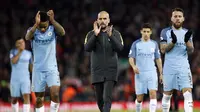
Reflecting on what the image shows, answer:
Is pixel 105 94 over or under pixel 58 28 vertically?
under

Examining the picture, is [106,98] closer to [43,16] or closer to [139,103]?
[43,16]

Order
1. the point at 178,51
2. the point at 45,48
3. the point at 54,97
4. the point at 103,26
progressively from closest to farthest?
the point at 103,26 < the point at 54,97 < the point at 45,48 < the point at 178,51

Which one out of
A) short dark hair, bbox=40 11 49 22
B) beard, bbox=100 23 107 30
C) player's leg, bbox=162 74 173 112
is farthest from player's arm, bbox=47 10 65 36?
player's leg, bbox=162 74 173 112

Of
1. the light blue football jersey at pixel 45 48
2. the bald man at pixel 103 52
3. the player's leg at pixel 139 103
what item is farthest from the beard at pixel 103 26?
the player's leg at pixel 139 103

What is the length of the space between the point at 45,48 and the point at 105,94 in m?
1.64

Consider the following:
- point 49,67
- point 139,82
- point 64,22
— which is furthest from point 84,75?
point 49,67

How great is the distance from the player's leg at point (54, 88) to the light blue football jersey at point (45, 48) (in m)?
0.14

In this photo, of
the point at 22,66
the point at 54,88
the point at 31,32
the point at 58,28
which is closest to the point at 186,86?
the point at 54,88

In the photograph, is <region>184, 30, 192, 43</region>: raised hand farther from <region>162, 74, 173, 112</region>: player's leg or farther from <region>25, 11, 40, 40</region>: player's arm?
<region>25, 11, 40, 40</region>: player's arm

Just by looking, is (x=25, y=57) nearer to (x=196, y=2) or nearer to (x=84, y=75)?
(x=84, y=75)

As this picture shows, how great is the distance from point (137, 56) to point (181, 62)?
7.65 feet

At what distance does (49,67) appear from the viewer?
13336 millimetres

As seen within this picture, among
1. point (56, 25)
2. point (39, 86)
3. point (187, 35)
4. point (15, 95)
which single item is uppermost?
point (56, 25)

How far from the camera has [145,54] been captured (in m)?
15.6
